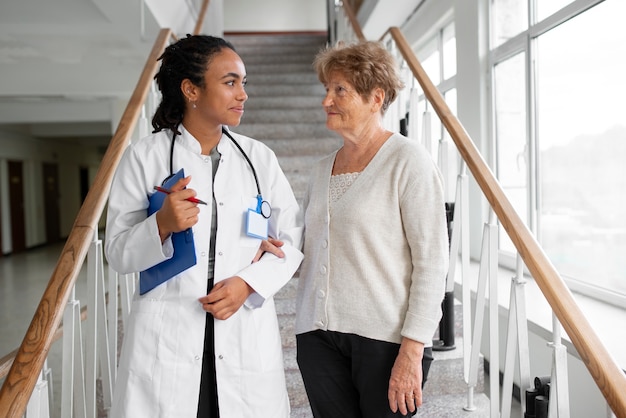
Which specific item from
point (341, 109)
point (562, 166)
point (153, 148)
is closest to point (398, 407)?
point (341, 109)

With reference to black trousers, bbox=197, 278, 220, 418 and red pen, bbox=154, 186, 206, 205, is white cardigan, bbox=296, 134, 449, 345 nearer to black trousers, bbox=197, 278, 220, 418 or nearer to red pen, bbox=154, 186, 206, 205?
black trousers, bbox=197, 278, 220, 418

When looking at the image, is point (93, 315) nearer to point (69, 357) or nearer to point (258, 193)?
point (69, 357)

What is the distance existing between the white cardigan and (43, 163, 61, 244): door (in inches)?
558

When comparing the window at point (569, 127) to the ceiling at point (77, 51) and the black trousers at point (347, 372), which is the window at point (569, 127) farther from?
the ceiling at point (77, 51)

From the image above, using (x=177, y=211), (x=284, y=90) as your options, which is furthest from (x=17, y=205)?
(x=177, y=211)

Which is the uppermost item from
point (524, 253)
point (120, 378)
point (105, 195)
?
point (105, 195)

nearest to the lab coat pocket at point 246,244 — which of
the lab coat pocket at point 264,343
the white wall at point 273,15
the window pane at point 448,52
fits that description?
the lab coat pocket at point 264,343

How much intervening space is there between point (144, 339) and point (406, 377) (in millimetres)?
618

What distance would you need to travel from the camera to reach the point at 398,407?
4.20 feet

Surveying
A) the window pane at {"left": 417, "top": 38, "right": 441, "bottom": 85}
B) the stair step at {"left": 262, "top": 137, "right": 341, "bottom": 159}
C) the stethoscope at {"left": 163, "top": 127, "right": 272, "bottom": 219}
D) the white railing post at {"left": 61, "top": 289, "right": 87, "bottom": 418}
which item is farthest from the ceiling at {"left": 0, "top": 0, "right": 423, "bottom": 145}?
the stethoscope at {"left": 163, "top": 127, "right": 272, "bottom": 219}

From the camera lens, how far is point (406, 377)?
4.09 ft

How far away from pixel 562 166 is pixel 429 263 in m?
2.42

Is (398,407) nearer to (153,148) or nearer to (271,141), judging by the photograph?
(153,148)

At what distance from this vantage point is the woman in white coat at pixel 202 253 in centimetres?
117
